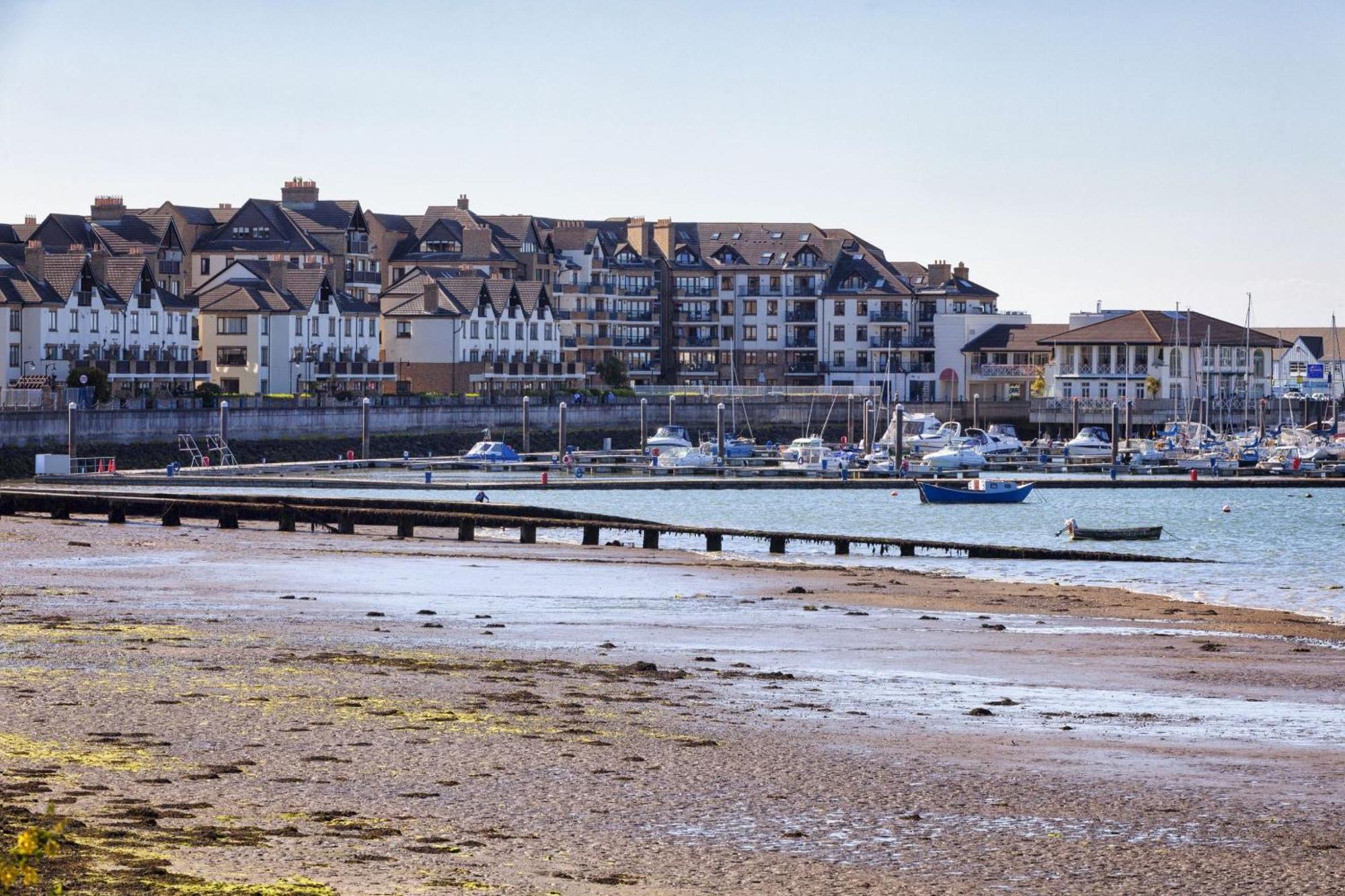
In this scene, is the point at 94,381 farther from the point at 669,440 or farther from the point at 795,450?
the point at 795,450

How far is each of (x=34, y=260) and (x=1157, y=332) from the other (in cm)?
9060

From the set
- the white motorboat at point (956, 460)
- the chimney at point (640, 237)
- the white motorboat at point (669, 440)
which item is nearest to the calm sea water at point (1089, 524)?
the white motorboat at point (956, 460)

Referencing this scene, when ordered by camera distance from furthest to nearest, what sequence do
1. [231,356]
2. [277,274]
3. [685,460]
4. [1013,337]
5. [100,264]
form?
[1013,337] → [277,274] → [231,356] → [100,264] → [685,460]

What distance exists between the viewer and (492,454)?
10412 cm

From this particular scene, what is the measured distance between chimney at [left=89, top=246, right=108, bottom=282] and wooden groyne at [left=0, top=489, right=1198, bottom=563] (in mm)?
68734

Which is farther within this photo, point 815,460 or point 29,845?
point 815,460

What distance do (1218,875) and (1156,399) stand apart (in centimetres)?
14672

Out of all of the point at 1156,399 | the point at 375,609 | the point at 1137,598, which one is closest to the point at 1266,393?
the point at 1156,399

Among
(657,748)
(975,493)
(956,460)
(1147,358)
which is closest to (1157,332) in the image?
(1147,358)

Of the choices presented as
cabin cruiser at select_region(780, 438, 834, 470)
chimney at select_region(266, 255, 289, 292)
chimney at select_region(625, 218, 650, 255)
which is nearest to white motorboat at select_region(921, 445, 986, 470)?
cabin cruiser at select_region(780, 438, 834, 470)

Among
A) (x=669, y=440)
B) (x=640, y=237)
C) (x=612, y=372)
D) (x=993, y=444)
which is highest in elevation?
(x=640, y=237)

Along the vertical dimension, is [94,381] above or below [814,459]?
above

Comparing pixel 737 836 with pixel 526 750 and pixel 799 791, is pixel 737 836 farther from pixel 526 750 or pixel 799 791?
pixel 526 750

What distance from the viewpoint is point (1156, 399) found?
155625 millimetres
